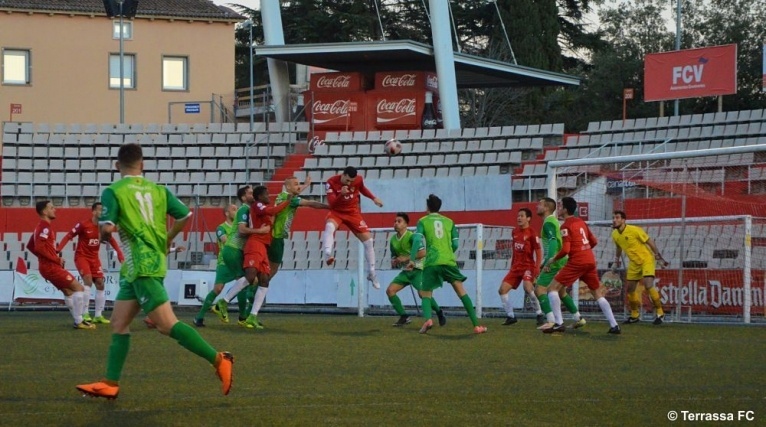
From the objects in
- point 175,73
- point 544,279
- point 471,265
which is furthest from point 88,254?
point 175,73

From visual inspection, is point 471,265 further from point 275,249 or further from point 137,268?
point 137,268

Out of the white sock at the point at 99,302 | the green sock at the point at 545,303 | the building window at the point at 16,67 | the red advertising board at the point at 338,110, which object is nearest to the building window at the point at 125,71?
the building window at the point at 16,67

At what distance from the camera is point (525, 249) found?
63.0 ft

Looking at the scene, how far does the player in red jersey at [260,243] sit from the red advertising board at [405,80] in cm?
2097

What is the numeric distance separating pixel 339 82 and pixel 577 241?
23.1 meters

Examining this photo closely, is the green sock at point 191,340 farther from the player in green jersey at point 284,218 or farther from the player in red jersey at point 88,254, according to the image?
the player in red jersey at point 88,254

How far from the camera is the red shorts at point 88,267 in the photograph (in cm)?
1845

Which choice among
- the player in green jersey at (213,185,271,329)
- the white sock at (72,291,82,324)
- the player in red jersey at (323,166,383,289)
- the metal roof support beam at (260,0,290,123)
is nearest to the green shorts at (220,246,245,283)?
the player in green jersey at (213,185,271,329)

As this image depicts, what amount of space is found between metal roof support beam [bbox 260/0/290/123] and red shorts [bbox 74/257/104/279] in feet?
63.6

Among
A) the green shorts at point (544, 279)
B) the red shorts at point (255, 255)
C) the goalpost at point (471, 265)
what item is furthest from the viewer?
the goalpost at point (471, 265)

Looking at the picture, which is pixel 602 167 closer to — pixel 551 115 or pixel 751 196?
pixel 751 196

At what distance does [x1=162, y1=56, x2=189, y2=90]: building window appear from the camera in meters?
50.8

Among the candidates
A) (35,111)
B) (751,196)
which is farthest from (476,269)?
(35,111)

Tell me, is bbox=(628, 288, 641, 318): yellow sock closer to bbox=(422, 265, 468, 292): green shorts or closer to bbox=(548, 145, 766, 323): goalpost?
bbox=(548, 145, 766, 323): goalpost
